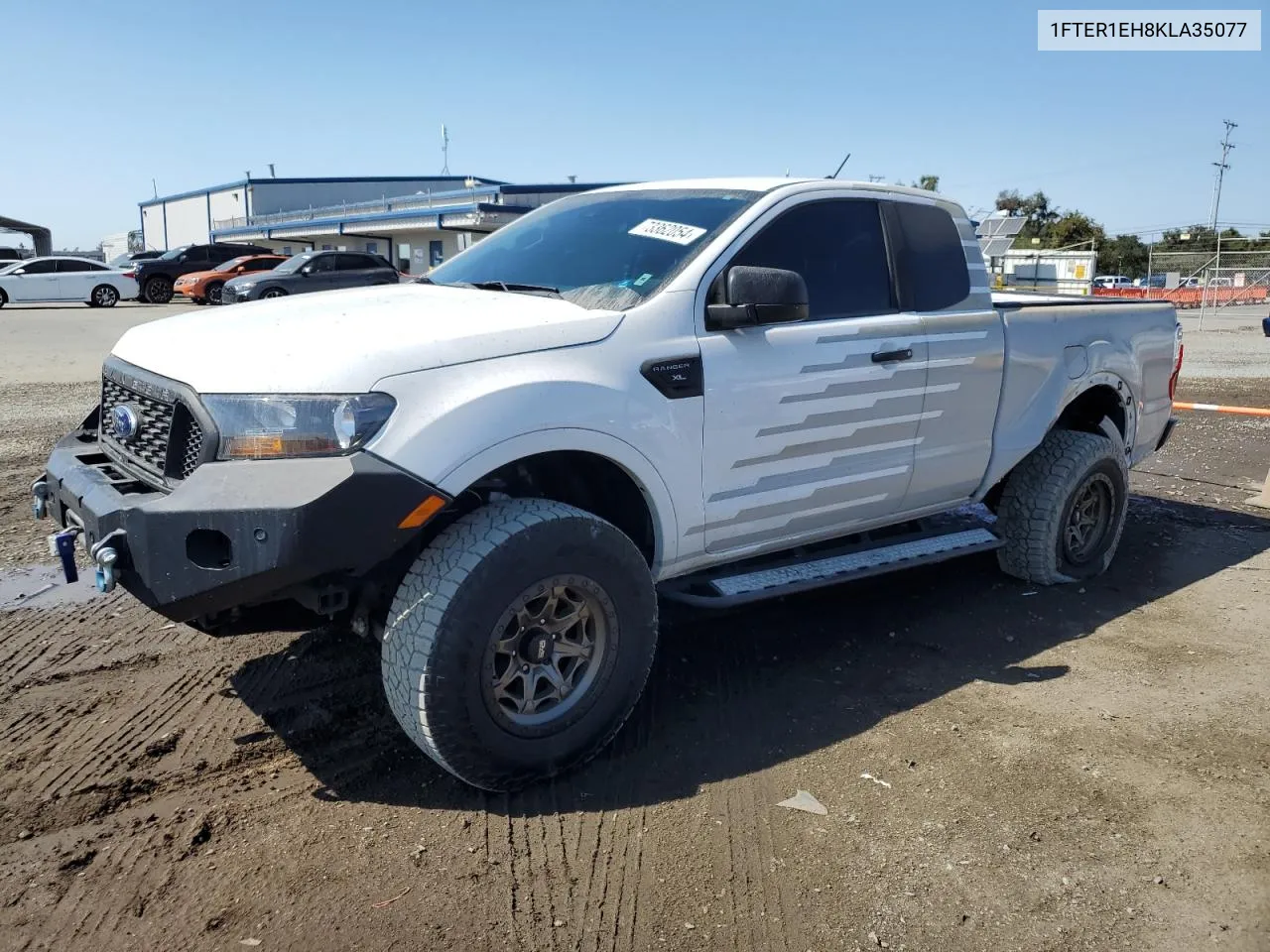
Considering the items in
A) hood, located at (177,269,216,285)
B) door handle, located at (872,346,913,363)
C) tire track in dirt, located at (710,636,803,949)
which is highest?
hood, located at (177,269,216,285)

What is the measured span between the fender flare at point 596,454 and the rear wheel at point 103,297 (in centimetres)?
2847

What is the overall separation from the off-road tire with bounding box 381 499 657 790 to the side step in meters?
0.51

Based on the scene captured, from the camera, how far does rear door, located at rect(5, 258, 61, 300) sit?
87.2 feet

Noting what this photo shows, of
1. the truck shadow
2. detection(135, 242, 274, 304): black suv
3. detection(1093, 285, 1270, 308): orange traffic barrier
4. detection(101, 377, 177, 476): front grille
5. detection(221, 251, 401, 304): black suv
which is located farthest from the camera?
detection(1093, 285, 1270, 308): orange traffic barrier

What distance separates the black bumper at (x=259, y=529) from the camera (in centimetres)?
275

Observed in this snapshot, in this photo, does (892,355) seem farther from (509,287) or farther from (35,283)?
(35,283)

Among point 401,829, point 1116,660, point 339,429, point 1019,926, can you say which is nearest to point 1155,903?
point 1019,926

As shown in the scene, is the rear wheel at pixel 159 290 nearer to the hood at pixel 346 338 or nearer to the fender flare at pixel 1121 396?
the hood at pixel 346 338

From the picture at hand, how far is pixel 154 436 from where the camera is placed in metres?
3.32

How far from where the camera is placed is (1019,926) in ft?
8.73

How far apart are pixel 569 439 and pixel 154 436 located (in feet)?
4.47

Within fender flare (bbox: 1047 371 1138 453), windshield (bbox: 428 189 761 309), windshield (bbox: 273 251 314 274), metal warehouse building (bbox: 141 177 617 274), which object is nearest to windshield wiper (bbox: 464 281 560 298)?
windshield (bbox: 428 189 761 309)

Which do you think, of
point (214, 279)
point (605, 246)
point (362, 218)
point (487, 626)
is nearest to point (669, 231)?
point (605, 246)

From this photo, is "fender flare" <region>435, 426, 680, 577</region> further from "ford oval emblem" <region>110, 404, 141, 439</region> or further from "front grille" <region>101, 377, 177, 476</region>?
"ford oval emblem" <region>110, 404, 141, 439</region>
